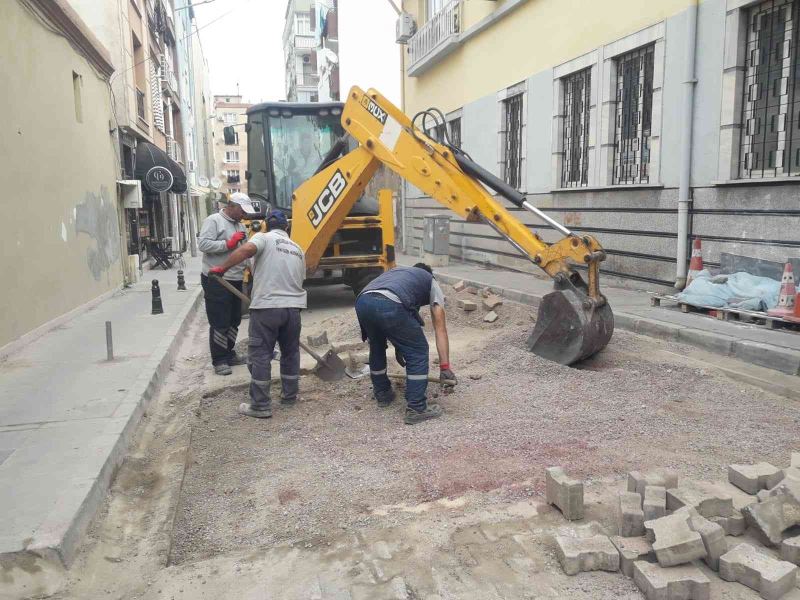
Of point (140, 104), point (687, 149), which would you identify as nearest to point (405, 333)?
point (687, 149)

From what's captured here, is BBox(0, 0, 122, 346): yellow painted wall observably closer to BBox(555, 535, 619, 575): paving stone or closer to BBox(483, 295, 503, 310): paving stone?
BBox(483, 295, 503, 310): paving stone

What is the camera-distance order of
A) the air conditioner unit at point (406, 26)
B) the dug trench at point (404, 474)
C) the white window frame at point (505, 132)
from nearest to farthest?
the dug trench at point (404, 474) → the white window frame at point (505, 132) → the air conditioner unit at point (406, 26)

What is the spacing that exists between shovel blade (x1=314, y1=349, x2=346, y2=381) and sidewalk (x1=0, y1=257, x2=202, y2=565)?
155cm

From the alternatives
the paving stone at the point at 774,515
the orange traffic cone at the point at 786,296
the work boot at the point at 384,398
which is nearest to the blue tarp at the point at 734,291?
the orange traffic cone at the point at 786,296

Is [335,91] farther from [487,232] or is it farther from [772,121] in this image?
[772,121]

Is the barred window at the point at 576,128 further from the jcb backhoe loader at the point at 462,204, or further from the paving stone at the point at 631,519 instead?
the paving stone at the point at 631,519

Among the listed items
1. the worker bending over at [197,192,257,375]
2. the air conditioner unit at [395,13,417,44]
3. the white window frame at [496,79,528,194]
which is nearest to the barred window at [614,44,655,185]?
the white window frame at [496,79,528,194]

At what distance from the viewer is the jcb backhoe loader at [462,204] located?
230 inches

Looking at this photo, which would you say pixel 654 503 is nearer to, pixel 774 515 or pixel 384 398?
pixel 774 515

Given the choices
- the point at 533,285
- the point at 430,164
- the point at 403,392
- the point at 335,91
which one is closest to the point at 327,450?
the point at 403,392

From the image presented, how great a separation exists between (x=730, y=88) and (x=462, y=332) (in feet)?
14.3

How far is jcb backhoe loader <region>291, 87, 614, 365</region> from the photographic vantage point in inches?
230

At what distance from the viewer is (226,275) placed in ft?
21.5

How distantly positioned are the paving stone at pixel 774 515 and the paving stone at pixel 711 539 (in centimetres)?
25
